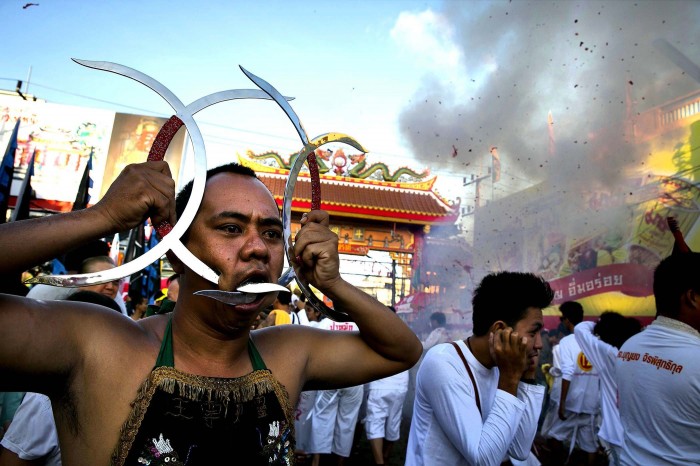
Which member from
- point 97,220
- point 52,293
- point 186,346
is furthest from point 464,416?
point 52,293

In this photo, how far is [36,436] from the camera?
221 cm

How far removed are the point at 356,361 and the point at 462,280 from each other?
49.0 ft

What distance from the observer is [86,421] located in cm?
135

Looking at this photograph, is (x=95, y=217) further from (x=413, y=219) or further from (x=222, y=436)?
(x=413, y=219)

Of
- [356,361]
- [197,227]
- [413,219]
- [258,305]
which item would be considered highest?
[413,219]

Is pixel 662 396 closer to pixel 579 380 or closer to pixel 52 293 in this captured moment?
pixel 52 293

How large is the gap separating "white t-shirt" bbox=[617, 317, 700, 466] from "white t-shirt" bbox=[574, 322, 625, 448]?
5.00ft

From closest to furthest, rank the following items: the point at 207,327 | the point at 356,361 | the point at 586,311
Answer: the point at 207,327 < the point at 356,361 < the point at 586,311

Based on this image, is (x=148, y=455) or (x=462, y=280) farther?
(x=462, y=280)

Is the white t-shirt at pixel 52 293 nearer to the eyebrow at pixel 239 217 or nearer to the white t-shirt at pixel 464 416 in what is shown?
the eyebrow at pixel 239 217

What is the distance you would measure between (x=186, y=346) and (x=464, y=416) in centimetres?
147

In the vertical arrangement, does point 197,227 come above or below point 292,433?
above

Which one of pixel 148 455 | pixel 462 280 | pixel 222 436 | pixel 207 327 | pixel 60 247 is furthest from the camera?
pixel 462 280

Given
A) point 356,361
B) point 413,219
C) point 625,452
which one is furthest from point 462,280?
point 356,361
